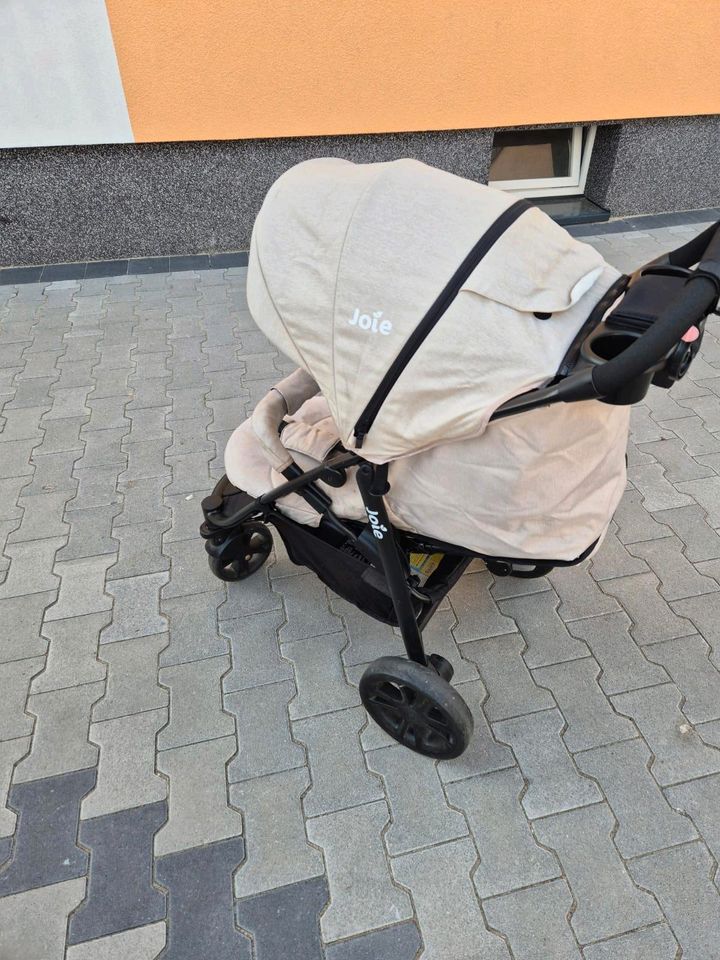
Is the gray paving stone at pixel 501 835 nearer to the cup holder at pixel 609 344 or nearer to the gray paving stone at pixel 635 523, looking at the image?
the gray paving stone at pixel 635 523

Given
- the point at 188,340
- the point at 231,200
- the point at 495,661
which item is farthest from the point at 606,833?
the point at 231,200

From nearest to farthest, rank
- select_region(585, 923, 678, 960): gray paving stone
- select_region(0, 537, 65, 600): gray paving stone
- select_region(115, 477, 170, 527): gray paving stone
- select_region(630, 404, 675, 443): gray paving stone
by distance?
select_region(585, 923, 678, 960): gray paving stone < select_region(0, 537, 65, 600): gray paving stone < select_region(115, 477, 170, 527): gray paving stone < select_region(630, 404, 675, 443): gray paving stone

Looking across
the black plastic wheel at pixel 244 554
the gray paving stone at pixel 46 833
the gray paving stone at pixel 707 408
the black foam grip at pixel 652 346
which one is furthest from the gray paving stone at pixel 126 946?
the gray paving stone at pixel 707 408

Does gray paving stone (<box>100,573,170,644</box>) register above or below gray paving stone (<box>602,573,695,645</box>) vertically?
above

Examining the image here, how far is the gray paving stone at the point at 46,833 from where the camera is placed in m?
2.06

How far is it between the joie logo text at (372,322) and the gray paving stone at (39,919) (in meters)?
1.85

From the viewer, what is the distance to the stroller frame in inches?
55.5

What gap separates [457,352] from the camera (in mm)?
1593

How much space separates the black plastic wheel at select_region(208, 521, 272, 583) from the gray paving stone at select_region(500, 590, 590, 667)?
3.45 ft

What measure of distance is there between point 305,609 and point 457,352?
61.6 inches

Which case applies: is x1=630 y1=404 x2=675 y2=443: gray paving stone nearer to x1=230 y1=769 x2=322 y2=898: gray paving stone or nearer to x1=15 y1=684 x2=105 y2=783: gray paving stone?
x1=230 y1=769 x2=322 y2=898: gray paving stone

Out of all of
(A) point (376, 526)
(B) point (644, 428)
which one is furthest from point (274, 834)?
(B) point (644, 428)

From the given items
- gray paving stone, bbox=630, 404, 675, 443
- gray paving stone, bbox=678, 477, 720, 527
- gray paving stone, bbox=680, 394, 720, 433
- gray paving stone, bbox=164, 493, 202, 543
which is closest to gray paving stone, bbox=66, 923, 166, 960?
gray paving stone, bbox=164, 493, 202, 543

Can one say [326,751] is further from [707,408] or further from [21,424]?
[707,408]
